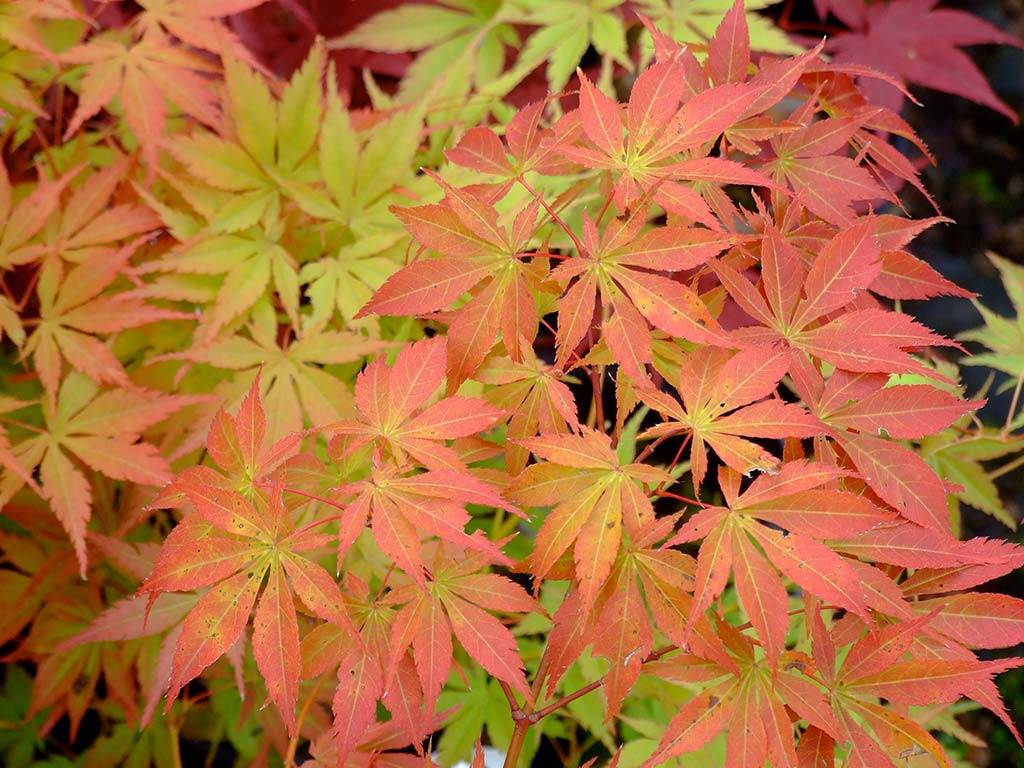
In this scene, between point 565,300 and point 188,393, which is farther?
point 188,393

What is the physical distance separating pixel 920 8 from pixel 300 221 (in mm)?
1068

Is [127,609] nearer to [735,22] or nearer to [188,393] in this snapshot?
[188,393]

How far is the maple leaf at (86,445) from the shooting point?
3.21 feet

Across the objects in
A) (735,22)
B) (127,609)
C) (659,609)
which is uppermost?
(735,22)

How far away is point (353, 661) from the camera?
0.67 metres

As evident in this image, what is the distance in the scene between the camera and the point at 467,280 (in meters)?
0.66

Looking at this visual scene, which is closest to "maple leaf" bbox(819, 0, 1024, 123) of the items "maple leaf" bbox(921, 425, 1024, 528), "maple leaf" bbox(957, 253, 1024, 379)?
"maple leaf" bbox(957, 253, 1024, 379)

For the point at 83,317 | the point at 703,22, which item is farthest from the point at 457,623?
the point at 703,22

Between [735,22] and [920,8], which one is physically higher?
[735,22]

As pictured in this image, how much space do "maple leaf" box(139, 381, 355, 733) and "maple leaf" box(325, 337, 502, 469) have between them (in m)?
0.07

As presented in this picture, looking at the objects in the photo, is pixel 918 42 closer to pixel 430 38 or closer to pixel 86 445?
pixel 430 38

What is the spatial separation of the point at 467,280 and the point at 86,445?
564 mm

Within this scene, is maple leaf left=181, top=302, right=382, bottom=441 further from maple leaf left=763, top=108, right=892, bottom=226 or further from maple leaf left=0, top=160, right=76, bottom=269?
maple leaf left=763, top=108, right=892, bottom=226

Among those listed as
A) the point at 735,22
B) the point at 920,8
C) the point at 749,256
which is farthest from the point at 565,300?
the point at 920,8
